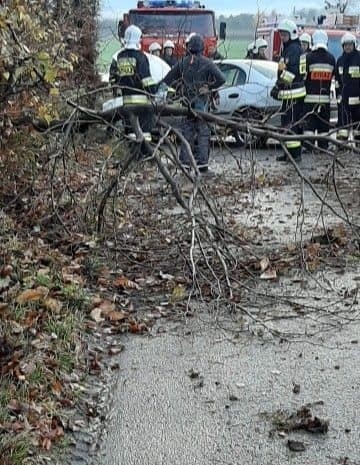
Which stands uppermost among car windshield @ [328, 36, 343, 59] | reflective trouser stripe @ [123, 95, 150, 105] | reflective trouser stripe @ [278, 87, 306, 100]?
reflective trouser stripe @ [123, 95, 150, 105]

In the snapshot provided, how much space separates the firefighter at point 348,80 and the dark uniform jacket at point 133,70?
3435 mm

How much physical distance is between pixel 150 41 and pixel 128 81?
23.0 ft

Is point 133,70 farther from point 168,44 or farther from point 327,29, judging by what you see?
point 327,29

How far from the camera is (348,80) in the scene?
12852mm

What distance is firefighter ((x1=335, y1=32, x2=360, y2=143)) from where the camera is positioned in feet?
41.8

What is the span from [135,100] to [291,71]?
16.2 ft

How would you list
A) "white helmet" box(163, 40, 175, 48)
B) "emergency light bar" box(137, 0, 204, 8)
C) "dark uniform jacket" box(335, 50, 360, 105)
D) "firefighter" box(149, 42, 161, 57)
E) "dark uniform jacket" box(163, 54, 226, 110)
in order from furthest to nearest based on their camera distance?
"emergency light bar" box(137, 0, 204, 8) < "firefighter" box(149, 42, 161, 57) < "white helmet" box(163, 40, 175, 48) < "dark uniform jacket" box(335, 50, 360, 105) < "dark uniform jacket" box(163, 54, 226, 110)

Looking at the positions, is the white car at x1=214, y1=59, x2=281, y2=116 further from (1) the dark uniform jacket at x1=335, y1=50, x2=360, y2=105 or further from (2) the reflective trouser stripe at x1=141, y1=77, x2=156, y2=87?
(2) the reflective trouser stripe at x1=141, y1=77, x2=156, y2=87

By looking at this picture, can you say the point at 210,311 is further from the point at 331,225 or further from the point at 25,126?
the point at 331,225

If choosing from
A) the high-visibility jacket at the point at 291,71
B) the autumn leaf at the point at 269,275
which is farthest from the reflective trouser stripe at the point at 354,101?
the autumn leaf at the point at 269,275

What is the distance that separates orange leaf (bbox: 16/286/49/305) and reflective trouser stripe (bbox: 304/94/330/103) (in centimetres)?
821

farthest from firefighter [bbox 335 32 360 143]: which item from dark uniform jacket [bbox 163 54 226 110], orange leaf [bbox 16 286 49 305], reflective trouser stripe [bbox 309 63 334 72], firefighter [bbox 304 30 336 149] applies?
orange leaf [bbox 16 286 49 305]

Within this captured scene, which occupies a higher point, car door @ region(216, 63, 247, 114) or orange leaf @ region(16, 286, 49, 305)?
orange leaf @ region(16, 286, 49, 305)

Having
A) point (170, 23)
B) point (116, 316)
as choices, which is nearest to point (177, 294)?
point (116, 316)
